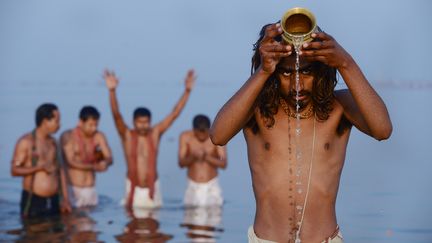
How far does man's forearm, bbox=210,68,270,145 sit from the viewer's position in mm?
3859

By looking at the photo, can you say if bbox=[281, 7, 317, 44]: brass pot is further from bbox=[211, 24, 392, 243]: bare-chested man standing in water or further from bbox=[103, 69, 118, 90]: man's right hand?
bbox=[103, 69, 118, 90]: man's right hand

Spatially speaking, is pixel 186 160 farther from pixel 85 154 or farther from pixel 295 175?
pixel 295 175

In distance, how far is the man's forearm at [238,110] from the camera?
3859mm

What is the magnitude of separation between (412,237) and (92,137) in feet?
14.8

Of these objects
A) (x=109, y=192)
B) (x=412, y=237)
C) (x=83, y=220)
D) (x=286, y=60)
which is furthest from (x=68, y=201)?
(x=286, y=60)

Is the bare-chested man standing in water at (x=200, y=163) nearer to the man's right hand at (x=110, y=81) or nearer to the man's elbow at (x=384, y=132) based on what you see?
the man's right hand at (x=110, y=81)

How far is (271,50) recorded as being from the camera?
12.2ft

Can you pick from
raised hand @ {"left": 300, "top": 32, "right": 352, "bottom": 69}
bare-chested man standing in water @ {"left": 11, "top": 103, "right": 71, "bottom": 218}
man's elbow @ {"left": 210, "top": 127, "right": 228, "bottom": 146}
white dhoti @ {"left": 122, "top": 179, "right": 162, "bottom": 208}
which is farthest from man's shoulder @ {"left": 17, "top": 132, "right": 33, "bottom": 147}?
raised hand @ {"left": 300, "top": 32, "right": 352, "bottom": 69}

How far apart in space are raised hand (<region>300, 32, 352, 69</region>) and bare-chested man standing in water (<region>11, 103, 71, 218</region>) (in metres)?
7.03

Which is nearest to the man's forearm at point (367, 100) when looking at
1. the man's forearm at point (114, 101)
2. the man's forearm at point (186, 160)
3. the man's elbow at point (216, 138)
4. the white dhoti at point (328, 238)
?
the white dhoti at point (328, 238)

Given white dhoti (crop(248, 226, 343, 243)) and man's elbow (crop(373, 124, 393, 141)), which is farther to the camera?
white dhoti (crop(248, 226, 343, 243))

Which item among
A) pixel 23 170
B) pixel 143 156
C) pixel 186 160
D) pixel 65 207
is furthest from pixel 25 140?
pixel 186 160

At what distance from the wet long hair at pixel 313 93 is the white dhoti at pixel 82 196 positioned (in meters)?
7.77

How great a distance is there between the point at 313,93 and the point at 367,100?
31cm
